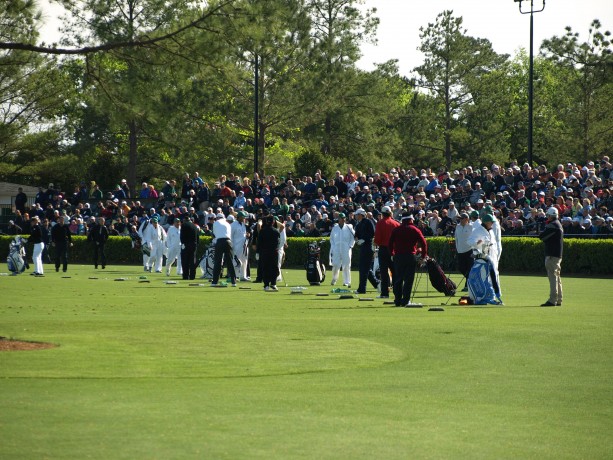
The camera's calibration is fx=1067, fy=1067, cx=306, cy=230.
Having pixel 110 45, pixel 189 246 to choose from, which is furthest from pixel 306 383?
pixel 189 246

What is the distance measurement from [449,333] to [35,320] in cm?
701

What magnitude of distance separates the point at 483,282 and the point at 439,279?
3.36 meters

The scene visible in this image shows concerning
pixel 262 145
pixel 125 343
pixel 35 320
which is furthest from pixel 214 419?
pixel 262 145

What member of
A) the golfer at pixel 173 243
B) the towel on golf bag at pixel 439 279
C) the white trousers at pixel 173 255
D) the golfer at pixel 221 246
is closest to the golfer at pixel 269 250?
the golfer at pixel 221 246

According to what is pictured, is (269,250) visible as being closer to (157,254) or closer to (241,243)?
(241,243)

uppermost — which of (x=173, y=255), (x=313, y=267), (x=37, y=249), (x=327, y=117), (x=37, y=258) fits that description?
(x=327, y=117)

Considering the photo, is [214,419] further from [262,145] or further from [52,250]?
[262,145]

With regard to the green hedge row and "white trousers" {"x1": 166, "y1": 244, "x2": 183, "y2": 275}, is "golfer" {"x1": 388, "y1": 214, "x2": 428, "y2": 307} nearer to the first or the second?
the green hedge row

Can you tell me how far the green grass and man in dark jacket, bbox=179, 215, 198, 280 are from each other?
11.5 metres

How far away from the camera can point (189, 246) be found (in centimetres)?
3306

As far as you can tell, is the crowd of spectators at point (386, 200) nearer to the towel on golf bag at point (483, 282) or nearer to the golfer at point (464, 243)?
the golfer at point (464, 243)

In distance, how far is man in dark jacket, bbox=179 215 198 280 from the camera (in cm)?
3284

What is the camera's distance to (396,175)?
47781 mm

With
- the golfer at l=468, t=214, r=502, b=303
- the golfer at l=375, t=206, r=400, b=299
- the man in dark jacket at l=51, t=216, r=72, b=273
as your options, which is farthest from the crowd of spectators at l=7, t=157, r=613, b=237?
the golfer at l=468, t=214, r=502, b=303
